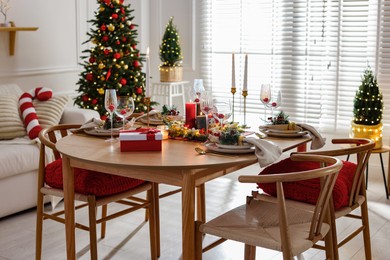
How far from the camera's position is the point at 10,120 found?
4492 mm

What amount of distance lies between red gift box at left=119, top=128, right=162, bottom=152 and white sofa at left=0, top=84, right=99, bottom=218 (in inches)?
62.2

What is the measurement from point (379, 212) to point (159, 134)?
7.25ft

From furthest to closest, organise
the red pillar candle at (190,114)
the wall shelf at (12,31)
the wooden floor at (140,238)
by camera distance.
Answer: the wall shelf at (12,31) < the wooden floor at (140,238) < the red pillar candle at (190,114)

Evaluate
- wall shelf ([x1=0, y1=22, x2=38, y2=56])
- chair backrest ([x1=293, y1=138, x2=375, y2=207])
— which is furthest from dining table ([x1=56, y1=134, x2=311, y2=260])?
wall shelf ([x1=0, y1=22, x2=38, y2=56])

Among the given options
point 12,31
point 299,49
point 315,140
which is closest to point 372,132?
point 299,49

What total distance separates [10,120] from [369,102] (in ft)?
9.06

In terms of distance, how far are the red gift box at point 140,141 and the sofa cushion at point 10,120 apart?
1.98 meters

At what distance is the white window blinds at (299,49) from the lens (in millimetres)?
5270

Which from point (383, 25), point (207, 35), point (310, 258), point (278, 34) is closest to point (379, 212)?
point (310, 258)

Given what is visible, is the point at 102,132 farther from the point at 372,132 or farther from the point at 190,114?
the point at 372,132

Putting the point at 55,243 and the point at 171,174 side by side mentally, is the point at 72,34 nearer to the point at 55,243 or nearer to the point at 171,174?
the point at 55,243

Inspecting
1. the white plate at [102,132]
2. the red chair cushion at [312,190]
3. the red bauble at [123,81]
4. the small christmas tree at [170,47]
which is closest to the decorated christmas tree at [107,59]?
the red bauble at [123,81]

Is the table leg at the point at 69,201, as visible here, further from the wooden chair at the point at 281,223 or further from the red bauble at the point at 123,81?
the red bauble at the point at 123,81

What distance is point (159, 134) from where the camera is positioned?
9.03 feet
